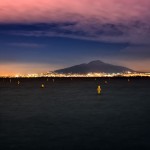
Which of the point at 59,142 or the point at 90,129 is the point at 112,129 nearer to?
the point at 90,129

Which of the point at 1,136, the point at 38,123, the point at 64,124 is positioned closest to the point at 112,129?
the point at 64,124

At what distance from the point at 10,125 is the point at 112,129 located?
8537mm

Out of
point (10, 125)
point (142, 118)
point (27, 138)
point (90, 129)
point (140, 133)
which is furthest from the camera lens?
point (142, 118)

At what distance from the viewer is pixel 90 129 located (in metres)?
23.6

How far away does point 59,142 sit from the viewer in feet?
64.0

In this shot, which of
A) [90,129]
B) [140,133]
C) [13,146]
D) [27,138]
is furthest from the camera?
[90,129]

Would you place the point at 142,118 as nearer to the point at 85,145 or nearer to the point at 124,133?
the point at 124,133

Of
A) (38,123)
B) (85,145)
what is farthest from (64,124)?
(85,145)

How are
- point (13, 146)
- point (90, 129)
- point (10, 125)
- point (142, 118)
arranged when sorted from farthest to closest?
1. point (142, 118)
2. point (10, 125)
3. point (90, 129)
4. point (13, 146)

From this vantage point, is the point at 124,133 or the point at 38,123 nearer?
the point at 124,133

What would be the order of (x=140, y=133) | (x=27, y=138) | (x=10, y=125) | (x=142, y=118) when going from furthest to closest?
(x=142, y=118) < (x=10, y=125) < (x=140, y=133) < (x=27, y=138)

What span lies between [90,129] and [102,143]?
4454 mm

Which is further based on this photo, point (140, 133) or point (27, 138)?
point (140, 133)

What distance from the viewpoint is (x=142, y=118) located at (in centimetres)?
2959
